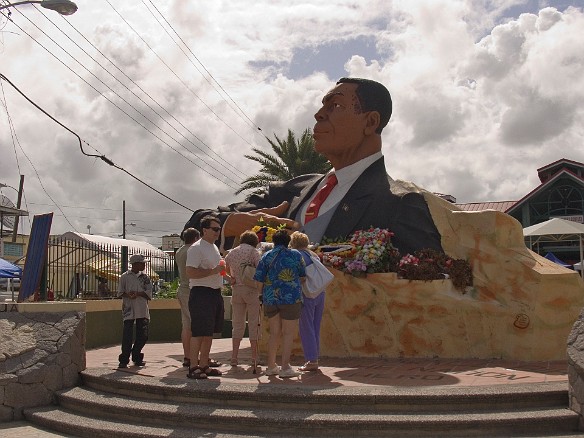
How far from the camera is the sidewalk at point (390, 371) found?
268 inches

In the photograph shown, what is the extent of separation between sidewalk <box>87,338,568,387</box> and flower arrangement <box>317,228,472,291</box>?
1091 mm

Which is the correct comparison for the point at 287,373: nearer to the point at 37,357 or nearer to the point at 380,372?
the point at 380,372

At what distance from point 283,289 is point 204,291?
775 mm

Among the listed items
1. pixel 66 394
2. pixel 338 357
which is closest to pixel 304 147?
pixel 338 357

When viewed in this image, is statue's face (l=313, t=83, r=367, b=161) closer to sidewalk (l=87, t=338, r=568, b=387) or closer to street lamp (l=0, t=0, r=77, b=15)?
sidewalk (l=87, t=338, r=568, b=387)

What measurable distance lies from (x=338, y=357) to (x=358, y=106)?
12.6ft

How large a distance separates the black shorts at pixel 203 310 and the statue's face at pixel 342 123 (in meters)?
4.42

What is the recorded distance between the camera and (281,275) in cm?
684

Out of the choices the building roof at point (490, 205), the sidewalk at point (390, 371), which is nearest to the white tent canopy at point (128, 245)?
the sidewalk at point (390, 371)

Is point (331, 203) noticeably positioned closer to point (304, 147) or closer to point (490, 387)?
point (490, 387)

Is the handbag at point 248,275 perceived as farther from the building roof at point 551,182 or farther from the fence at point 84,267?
the building roof at point 551,182

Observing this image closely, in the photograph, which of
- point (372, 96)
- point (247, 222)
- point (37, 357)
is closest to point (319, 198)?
point (247, 222)

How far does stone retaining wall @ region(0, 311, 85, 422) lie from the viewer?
7246 mm

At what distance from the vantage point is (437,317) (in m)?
8.75
